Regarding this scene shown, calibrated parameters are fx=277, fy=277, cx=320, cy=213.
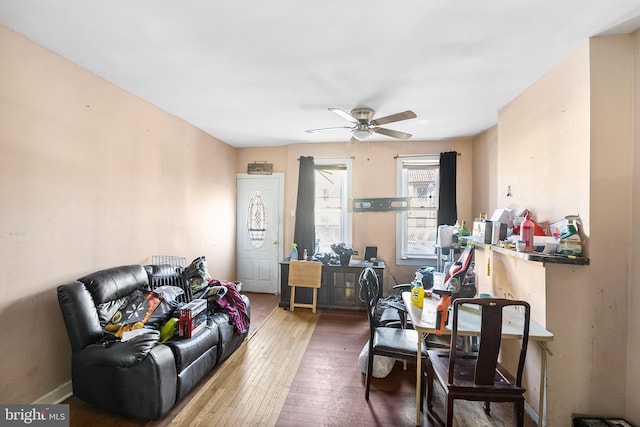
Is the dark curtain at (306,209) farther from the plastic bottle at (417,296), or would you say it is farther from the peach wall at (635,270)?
the peach wall at (635,270)

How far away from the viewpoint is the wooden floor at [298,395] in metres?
1.99

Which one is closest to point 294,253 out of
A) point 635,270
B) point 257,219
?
point 257,219

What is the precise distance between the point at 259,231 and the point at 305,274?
1.44 metres

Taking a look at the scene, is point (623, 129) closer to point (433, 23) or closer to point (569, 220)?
point (569, 220)

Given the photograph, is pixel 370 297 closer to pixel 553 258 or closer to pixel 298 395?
pixel 298 395

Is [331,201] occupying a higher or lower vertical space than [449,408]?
higher

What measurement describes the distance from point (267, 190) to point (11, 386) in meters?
3.73

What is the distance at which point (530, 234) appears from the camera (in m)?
2.12

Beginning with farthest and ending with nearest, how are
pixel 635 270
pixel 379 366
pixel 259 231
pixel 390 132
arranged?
pixel 259 231
pixel 390 132
pixel 379 366
pixel 635 270

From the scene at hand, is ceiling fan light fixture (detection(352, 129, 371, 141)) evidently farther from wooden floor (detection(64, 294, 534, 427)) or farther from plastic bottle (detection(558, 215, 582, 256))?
wooden floor (detection(64, 294, 534, 427))

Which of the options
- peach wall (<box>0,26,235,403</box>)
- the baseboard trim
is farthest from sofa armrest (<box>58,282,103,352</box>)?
the baseboard trim

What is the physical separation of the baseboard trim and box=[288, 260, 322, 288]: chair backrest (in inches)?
98.5

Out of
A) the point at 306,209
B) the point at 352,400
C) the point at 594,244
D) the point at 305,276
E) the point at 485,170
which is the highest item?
the point at 485,170

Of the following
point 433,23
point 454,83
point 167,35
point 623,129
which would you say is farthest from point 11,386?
Answer: point 623,129
